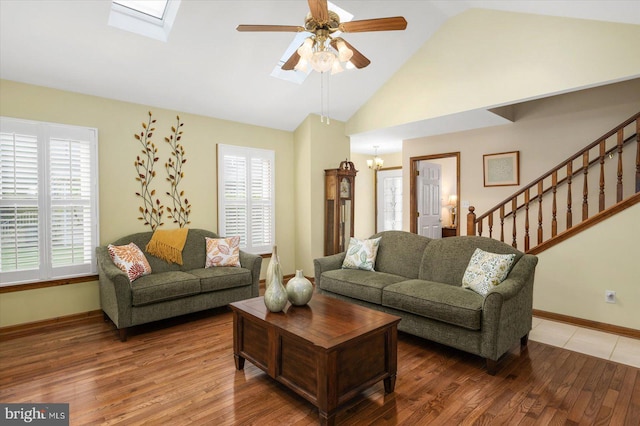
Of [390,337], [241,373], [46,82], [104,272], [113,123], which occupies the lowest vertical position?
[241,373]

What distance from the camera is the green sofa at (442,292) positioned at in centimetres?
260

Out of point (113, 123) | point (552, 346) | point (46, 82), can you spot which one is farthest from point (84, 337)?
point (552, 346)

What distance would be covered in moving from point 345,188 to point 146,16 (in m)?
3.39

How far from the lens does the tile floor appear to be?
2.87m

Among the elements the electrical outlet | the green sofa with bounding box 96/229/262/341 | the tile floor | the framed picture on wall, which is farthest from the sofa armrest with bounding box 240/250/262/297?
the framed picture on wall

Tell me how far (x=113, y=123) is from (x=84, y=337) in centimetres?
233

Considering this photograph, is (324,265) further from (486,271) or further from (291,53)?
(291,53)

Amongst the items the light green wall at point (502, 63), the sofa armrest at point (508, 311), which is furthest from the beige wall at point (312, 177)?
the sofa armrest at point (508, 311)

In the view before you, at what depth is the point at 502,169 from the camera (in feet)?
17.5

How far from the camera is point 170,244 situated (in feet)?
13.3

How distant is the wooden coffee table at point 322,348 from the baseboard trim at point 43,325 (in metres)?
2.23

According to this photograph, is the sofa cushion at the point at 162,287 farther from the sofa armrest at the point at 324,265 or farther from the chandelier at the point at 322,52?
the chandelier at the point at 322,52

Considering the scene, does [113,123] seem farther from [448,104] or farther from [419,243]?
[448,104]

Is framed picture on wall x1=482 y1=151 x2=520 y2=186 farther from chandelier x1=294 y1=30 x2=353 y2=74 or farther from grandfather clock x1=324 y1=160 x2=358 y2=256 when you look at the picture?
chandelier x1=294 y1=30 x2=353 y2=74
